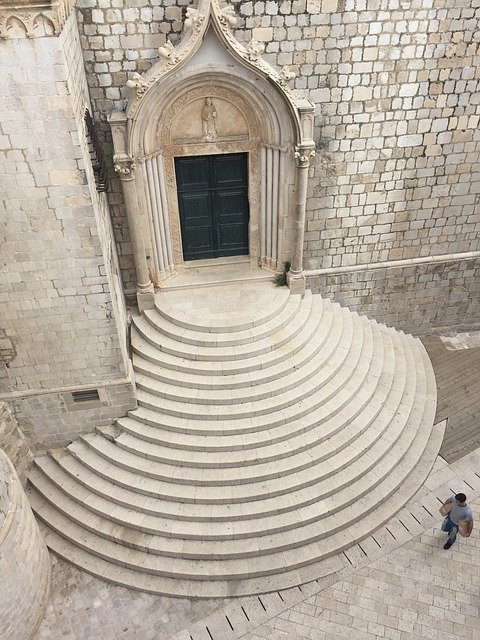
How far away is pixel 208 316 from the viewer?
370 inches

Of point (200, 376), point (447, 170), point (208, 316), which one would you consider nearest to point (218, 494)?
point (200, 376)

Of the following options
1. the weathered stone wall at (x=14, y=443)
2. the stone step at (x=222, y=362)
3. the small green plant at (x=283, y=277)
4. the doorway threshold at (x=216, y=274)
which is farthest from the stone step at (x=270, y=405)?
the doorway threshold at (x=216, y=274)

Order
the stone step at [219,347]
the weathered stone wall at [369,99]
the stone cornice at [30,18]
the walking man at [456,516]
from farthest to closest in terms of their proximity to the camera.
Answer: the stone step at [219,347] → the weathered stone wall at [369,99] → the walking man at [456,516] → the stone cornice at [30,18]

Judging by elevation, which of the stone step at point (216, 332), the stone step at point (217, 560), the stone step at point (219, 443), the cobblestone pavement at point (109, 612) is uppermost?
the stone step at point (216, 332)

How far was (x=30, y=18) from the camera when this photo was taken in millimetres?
5457

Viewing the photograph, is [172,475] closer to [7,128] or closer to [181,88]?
[7,128]

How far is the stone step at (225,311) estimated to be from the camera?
30.2 feet

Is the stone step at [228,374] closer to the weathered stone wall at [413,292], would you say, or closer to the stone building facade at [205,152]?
the stone building facade at [205,152]

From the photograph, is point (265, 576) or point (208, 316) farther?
point (208, 316)

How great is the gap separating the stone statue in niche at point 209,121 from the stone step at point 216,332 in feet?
11.1

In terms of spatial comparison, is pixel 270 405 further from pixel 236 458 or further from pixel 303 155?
pixel 303 155

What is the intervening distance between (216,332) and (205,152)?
3301mm

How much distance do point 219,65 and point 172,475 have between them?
21.8 ft

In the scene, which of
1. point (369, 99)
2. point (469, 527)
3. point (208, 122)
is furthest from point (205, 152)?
point (469, 527)
